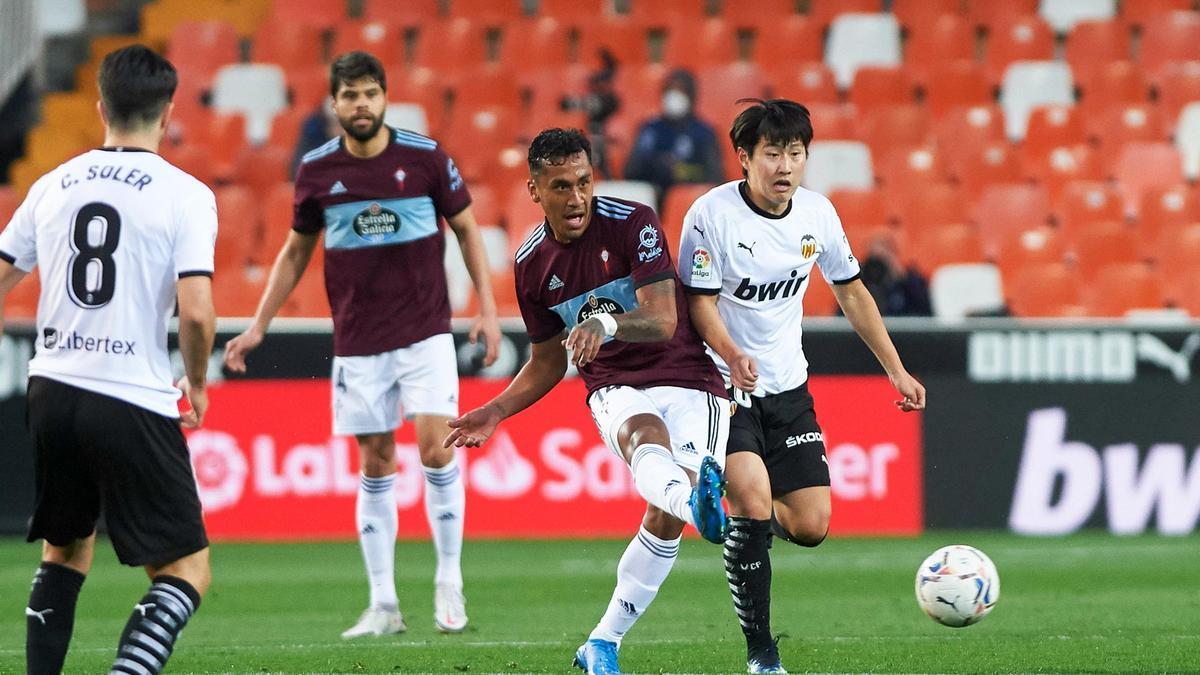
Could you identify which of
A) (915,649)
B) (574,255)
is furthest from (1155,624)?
(574,255)

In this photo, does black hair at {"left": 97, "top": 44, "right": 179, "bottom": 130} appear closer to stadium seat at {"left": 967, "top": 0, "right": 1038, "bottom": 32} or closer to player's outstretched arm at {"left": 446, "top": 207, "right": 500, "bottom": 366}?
player's outstretched arm at {"left": 446, "top": 207, "right": 500, "bottom": 366}

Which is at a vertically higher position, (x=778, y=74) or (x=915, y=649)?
(x=778, y=74)

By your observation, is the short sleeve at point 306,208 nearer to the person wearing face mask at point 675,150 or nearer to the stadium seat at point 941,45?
the person wearing face mask at point 675,150

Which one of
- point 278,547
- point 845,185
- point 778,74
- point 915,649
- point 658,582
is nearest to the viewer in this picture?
point 658,582

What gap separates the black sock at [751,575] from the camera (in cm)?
625

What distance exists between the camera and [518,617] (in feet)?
27.5

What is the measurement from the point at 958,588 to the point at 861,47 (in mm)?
10809

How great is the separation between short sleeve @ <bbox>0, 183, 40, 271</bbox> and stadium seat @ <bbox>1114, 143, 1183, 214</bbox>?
470 inches

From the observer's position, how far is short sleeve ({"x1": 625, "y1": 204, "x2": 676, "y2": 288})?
616cm

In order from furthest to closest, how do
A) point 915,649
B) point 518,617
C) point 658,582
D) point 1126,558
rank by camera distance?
point 1126,558 → point 518,617 → point 915,649 → point 658,582

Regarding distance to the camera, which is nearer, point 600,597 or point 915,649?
point 915,649

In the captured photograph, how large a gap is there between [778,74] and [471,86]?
9.53 ft

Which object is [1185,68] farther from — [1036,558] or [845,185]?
[1036,558]

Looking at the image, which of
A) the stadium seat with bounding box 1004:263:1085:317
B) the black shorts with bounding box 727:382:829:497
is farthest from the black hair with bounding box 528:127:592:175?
the stadium seat with bounding box 1004:263:1085:317
